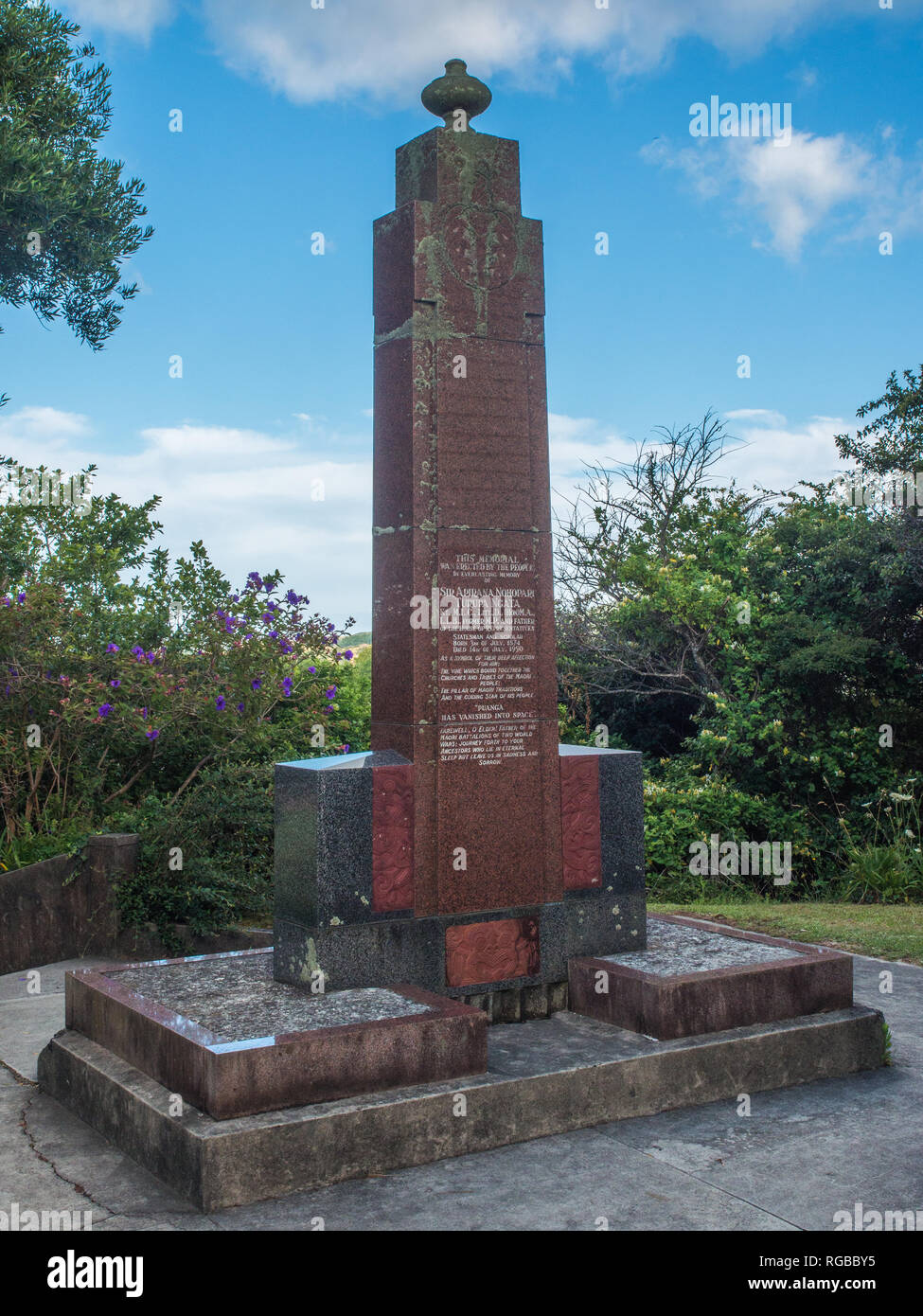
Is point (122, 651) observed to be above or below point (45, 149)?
below

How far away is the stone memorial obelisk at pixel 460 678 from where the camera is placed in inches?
201

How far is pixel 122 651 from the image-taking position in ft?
30.0

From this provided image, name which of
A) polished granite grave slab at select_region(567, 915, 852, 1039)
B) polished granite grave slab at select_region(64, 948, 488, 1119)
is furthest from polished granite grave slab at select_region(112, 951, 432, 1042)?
polished granite grave slab at select_region(567, 915, 852, 1039)

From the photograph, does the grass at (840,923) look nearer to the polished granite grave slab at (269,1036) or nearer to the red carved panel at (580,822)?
the red carved panel at (580,822)

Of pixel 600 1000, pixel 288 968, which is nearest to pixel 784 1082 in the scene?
pixel 600 1000

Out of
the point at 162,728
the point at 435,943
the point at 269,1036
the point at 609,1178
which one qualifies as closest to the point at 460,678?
the point at 435,943

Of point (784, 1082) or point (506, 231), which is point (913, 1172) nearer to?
point (784, 1082)

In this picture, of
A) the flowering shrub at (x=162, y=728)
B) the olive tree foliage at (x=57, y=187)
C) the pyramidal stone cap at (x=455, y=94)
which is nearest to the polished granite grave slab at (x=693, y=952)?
the flowering shrub at (x=162, y=728)

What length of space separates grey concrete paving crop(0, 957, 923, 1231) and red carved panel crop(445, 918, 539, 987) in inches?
41.5

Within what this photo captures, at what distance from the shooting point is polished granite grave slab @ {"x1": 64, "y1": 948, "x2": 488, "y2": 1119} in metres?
3.92

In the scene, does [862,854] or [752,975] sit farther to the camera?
[862,854]

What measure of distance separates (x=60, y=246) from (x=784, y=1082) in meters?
11.2

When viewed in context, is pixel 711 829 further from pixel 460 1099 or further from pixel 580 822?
pixel 460 1099

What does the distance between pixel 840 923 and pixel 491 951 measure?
4189mm
